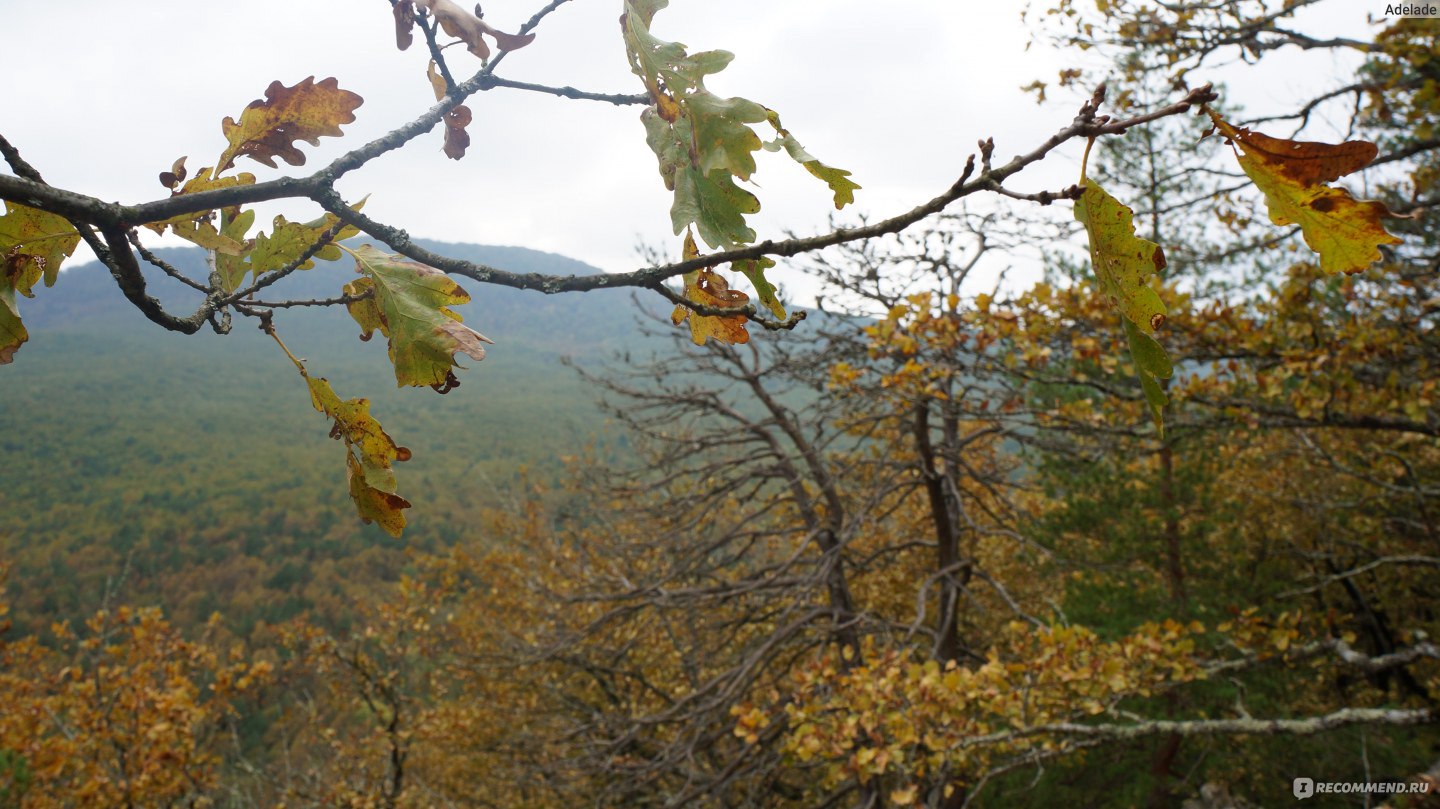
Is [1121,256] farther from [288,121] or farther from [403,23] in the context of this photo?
[288,121]

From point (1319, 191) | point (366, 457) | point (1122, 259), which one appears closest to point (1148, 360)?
point (1122, 259)

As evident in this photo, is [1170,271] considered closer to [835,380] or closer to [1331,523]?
[835,380]

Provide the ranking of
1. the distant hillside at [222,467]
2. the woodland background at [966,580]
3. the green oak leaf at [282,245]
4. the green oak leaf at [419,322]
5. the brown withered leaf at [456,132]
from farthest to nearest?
the distant hillside at [222,467] → the woodland background at [966,580] → the brown withered leaf at [456,132] → the green oak leaf at [282,245] → the green oak leaf at [419,322]

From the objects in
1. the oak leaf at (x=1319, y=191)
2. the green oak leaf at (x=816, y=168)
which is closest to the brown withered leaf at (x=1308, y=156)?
→ the oak leaf at (x=1319, y=191)

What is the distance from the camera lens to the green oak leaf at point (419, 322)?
810 millimetres

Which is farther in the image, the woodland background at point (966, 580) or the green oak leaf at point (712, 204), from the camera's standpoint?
the woodland background at point (966, 580)

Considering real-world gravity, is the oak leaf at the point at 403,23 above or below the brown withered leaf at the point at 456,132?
above

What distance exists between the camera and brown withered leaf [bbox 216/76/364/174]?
3.36 feet

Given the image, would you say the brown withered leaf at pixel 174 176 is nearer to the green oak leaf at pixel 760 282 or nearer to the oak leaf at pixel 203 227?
the oak leaf at pixel 203 227

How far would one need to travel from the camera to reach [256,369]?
3656 inches

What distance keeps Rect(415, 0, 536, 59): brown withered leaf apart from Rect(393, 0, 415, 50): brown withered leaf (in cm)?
5

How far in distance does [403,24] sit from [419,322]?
1.63ft

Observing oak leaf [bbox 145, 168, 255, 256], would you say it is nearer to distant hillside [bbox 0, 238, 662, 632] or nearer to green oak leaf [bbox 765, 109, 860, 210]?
green oak leaf [bbox 765, 109, 860, 210]

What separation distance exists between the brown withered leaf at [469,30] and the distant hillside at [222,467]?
18.4m
